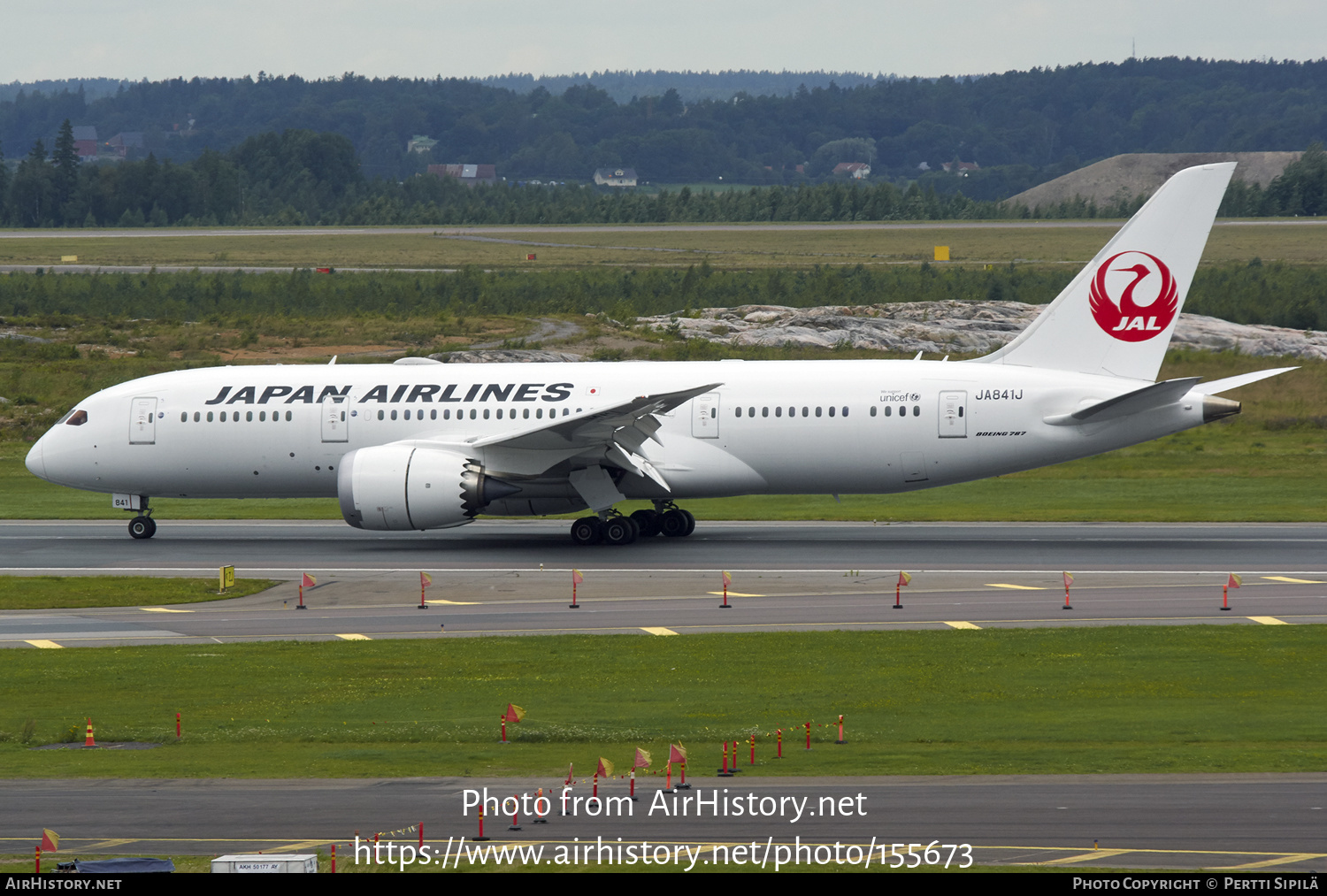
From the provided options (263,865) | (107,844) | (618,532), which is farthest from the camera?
(618,532)

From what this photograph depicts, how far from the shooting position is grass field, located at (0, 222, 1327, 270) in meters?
111

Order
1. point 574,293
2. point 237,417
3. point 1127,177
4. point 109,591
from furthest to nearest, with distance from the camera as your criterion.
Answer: point 1127,177, point 574,293, point 237,417, point 109,591

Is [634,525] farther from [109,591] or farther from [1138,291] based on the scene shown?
[1138,291]

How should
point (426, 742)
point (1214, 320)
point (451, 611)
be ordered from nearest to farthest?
1. point (426, 742)
2. point (451, 611)
3. point (1214, 320)

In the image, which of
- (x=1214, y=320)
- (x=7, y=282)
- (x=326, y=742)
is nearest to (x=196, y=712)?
(x=326, y=742)

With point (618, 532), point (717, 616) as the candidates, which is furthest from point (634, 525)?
point (717, 616)

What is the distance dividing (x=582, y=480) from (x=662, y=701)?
51.5 feet

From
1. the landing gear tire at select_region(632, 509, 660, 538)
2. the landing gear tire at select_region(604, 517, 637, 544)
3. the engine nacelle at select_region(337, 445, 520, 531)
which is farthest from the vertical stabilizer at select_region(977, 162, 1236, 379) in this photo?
the engine nacelle at select_region(337, 445, 520, 531)

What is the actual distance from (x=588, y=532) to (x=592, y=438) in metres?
2.99

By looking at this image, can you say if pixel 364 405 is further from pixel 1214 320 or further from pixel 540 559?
pixel 1214 320

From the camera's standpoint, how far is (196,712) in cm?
2247

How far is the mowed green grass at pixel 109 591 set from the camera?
1267 inches

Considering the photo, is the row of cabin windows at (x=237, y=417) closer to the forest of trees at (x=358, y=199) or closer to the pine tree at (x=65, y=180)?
the forest of trees at (x=358, y=199)

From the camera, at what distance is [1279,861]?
14102 mm
